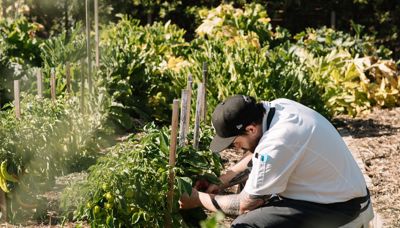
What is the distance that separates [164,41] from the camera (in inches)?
430

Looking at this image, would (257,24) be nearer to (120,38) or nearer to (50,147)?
(120,38)

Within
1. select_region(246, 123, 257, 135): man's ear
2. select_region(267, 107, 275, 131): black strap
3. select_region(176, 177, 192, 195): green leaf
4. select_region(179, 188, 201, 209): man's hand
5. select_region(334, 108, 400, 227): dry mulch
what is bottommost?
select_region(334, 108, 400, 227): dry mulch

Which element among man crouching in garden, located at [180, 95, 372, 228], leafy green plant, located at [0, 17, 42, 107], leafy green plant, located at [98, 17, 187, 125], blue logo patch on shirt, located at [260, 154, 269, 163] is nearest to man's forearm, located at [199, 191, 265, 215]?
man crouching in garden, located at [180, 95, 372, 228]

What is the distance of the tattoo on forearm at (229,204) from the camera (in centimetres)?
406

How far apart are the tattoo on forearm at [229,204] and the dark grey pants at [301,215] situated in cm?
7

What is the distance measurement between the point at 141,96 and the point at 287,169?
17.4 ft

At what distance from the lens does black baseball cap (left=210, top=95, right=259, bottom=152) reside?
3.83m

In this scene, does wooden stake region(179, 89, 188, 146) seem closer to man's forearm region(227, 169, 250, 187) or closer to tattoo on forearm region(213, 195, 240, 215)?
man's forearm region(227, 169, 250, 187)

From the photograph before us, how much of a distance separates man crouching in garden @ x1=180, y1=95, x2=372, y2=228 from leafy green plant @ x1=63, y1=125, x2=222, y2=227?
313 mm

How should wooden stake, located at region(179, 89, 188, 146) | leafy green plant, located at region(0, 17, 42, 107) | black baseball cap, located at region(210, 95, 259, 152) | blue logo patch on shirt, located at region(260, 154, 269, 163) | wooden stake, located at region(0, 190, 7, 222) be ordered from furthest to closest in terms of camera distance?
1. leafy green plant, located at region(0, 17, 42, 107)
2. wooden stake, located at region(0, 190, 7, 222)
3. wooden stake, located at region(179, 89, 188, 146)
4. black baseball cap, located at region(210, 95, 259, 152)
5. blue logo patch on shirt, located at region(260, 154, 269, 163)

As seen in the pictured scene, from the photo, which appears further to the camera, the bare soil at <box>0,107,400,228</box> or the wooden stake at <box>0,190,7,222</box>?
the bare soil at <box>0,107,400,228</box>

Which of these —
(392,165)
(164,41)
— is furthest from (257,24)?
(392,165)

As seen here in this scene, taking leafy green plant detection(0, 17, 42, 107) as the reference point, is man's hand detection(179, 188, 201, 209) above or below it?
below

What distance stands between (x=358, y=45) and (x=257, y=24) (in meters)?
1.48
